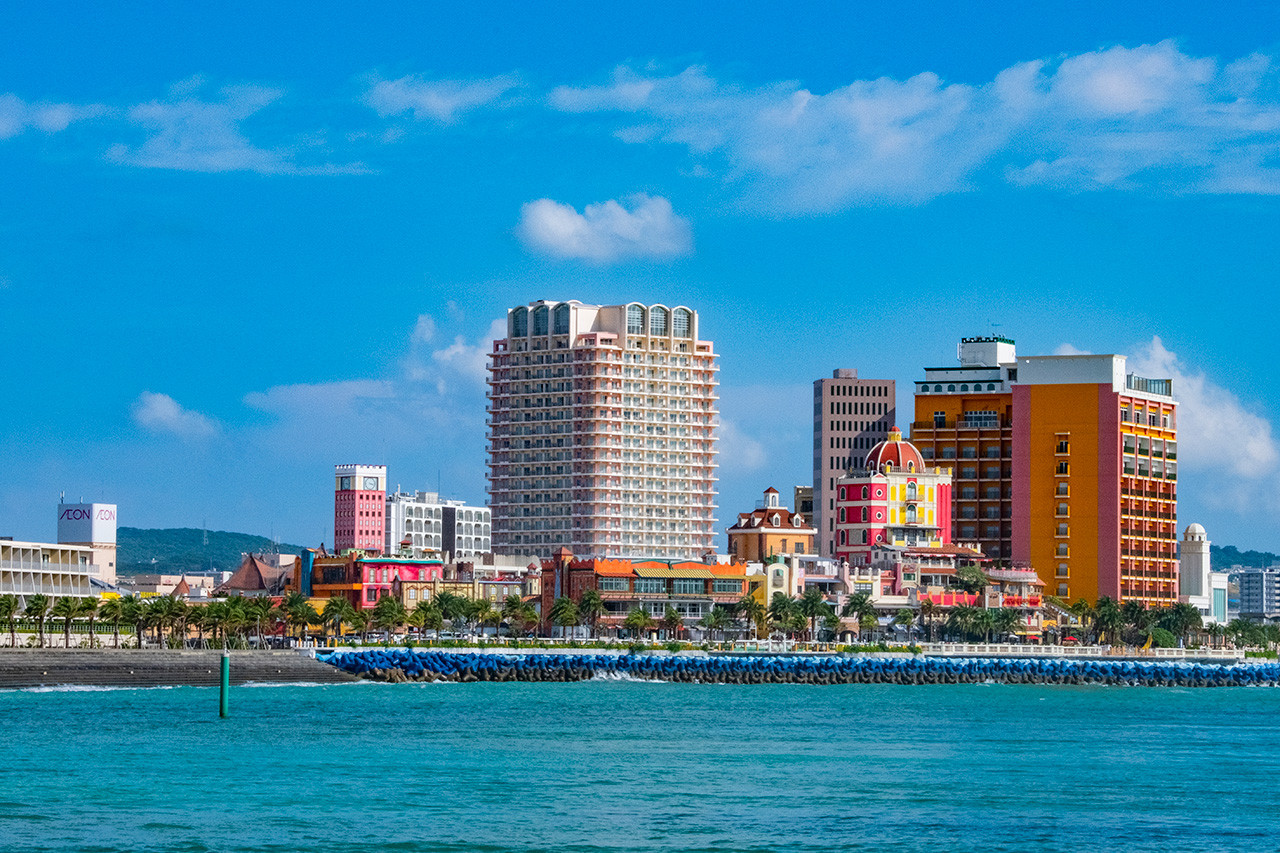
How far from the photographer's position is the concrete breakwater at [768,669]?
14262 cm

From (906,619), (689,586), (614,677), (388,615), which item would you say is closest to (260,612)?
(388,615)

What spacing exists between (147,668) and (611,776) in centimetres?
6389

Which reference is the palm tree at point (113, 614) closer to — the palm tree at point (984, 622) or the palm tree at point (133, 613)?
the palm tree at point (133, 613)

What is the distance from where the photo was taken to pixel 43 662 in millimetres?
122188

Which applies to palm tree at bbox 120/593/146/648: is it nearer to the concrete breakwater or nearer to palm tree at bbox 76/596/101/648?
palm tree at bbox 76/596/101/648

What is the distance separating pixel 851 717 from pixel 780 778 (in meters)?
38.9

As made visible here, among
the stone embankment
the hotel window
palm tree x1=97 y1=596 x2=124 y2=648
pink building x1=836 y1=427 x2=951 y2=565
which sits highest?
pink building x1=836 y1=427 x2=951 y2=565

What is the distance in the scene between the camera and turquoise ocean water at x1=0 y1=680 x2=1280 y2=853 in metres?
54.7

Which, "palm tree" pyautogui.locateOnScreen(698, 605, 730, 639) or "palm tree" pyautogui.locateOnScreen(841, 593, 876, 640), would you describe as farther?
"palm tree" pyautogui.locateOnScreen(841, 593, 876, 640)

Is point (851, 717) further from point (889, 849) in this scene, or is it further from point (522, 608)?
point (522, 608)

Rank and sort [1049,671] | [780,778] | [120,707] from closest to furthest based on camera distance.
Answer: [780,778] → [120,707] → [1049,671]

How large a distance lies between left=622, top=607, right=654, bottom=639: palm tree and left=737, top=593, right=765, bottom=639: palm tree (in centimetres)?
829

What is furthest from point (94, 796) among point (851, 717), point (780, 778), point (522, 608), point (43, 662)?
point (522, 608)

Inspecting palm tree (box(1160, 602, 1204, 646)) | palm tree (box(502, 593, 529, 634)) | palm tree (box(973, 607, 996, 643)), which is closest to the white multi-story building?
palm tree (box(502, 593, 529, 634))
